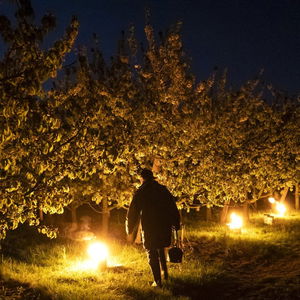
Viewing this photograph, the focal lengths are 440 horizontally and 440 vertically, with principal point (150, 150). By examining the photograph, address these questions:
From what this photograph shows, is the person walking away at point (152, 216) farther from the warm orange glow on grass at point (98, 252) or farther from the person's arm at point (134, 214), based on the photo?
the warm orange glow on grass at point (98, 252)

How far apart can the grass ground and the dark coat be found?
1.00 meters

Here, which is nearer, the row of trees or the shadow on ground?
the row of trees

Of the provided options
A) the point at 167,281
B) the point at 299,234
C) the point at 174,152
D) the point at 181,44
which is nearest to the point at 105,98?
the point at 174,152

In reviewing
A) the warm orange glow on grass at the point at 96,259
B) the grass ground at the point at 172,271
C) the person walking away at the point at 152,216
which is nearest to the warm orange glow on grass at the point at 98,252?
the warm orange glow on grass at the point at 96,259

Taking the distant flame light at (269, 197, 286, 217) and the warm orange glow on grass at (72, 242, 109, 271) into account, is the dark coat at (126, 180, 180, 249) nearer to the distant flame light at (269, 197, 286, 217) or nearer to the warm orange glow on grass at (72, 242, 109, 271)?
the warm orange glow on grass at (72, 242, 109, 271)

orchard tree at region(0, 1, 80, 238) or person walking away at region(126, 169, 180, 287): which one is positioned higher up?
orchard tree at region(0, 1, 80, 238)

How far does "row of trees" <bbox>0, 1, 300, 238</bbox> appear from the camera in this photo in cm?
533

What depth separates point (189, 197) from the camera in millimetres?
12742

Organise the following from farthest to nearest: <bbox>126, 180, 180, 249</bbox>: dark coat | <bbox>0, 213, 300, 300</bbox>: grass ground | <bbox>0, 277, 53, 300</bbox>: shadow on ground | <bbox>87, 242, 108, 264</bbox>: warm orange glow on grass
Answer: <bbox>87, 242, 108, 264</bbox>: warm orange glow on grass < <bbox>0, 213, 300, 300</bbox>: grass ground < <bbox>126, 180, 180, 249</bbox>: dark coat < <bbox>0, 277, 53, 300</bbox>: shadow on ground

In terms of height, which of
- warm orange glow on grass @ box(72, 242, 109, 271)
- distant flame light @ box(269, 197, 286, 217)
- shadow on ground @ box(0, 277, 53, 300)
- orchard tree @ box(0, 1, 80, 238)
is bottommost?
shadow on ground @ box(0, 277, 53, 300)

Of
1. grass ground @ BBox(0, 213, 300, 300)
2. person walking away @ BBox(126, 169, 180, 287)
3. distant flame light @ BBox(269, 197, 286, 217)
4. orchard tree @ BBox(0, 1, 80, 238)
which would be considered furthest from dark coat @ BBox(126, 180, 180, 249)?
distant flame light @ BBox(269, 197, 286, 217)

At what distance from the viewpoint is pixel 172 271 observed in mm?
10055

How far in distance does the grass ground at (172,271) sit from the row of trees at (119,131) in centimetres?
134

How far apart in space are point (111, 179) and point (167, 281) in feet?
13.0
